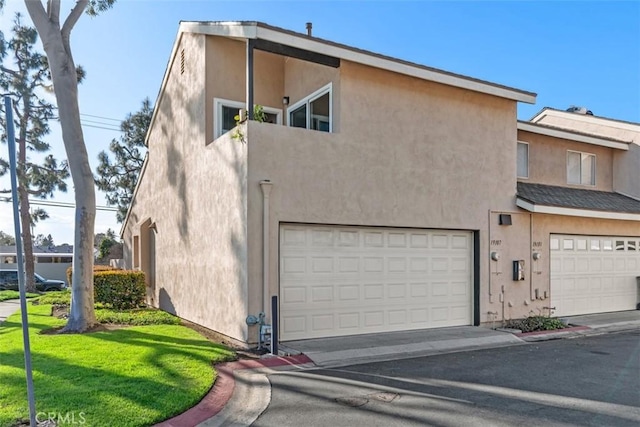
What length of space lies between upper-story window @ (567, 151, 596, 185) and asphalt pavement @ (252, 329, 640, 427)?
308 inches

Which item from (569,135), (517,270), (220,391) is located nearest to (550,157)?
(569,135)

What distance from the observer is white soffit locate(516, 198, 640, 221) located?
11914mm

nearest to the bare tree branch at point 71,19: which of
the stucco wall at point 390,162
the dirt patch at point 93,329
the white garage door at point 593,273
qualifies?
the stucco wall at point 390,162

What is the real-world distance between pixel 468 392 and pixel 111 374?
16.7 ft

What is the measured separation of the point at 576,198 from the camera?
13742mm

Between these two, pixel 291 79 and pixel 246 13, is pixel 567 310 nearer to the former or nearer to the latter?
pixel 291 79

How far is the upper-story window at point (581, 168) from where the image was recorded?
1499 centimetres

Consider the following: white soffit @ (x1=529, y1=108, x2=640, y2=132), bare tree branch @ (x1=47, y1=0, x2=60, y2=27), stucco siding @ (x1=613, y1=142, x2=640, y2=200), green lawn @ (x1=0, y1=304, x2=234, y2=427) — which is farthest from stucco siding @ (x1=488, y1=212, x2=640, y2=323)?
bare tree branch @ (x1=47, y1=0, x2=60, y2=27)

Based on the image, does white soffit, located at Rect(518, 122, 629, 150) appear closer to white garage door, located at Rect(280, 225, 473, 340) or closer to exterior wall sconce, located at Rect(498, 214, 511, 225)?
exterior wall sconce, located at Rect(498, 214, 511, 225)

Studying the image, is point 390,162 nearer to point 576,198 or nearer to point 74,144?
point 576,198

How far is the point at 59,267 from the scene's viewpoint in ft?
111

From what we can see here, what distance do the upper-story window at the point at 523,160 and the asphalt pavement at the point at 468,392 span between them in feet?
20.9

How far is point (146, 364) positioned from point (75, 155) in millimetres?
6342

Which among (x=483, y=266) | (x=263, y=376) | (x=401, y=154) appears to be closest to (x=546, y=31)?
(x=401, y=154)
